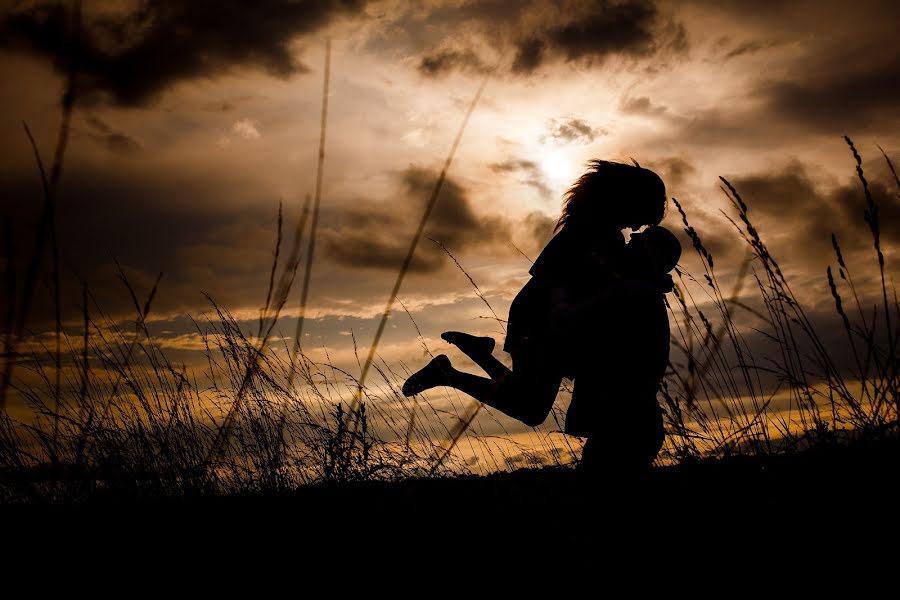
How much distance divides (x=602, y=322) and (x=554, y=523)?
76 cm

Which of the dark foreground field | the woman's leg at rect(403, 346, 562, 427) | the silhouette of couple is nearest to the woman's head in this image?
the silhouette of couple

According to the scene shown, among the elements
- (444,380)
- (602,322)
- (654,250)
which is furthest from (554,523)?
(444,380)

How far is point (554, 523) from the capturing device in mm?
1899

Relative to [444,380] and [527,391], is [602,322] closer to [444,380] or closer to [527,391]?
[527,391]

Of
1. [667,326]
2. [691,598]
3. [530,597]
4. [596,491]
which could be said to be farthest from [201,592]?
[667,326]

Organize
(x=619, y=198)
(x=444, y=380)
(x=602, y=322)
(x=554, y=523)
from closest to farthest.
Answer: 1. (x=554, y=523)
2. (x=602, y=322)
3. (x=619, y=198)
4. (x=444, y=380)

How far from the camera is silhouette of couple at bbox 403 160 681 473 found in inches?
85.8

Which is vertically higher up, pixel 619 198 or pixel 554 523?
pixel 619 198

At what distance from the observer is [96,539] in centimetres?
189

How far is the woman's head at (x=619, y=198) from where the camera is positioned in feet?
8.55

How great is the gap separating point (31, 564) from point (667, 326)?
2.22m

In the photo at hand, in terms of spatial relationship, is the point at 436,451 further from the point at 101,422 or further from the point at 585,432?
the point at 101,422

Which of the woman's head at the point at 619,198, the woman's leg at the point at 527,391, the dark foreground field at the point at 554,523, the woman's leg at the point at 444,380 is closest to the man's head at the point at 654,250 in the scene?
the woman's head at the point at 619,198

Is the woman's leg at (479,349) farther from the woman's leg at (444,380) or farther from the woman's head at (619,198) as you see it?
the woman's head at (619,198)
